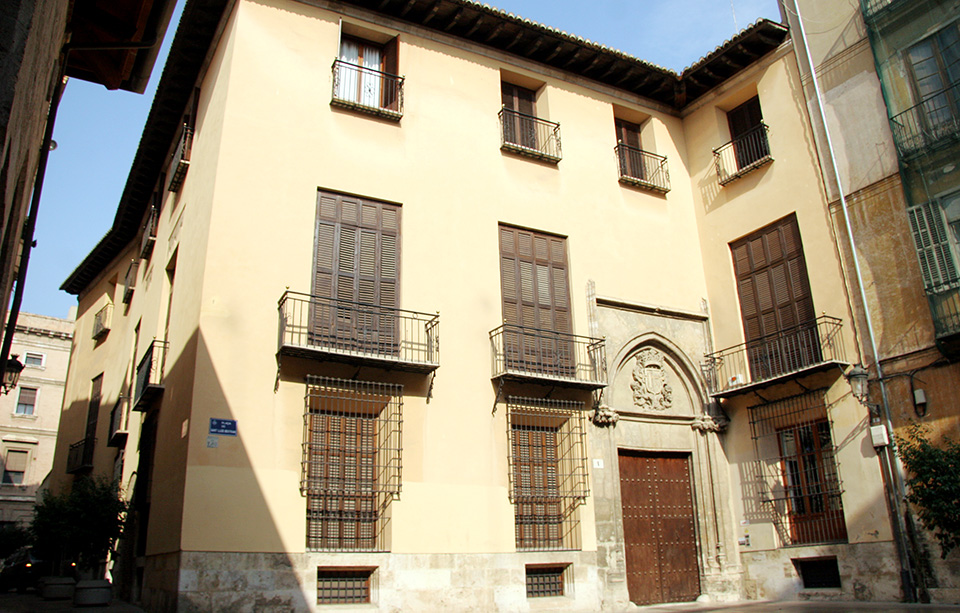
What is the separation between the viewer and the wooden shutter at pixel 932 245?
11883mm

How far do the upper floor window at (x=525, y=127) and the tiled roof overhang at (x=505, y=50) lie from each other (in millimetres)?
822

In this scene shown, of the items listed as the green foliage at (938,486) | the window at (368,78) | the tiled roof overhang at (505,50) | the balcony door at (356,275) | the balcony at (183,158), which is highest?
the tiled roof overhang at (505,50)

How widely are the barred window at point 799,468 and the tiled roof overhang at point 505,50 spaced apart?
7286 millimetres

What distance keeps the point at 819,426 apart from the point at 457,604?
288 inches

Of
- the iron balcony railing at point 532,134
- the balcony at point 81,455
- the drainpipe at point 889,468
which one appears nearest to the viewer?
the drainpipe at point 889,468

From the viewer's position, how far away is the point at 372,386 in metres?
12.0

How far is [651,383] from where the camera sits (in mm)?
15078

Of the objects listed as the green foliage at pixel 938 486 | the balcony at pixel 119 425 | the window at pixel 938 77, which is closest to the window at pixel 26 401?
the balcony at pixel 119 425

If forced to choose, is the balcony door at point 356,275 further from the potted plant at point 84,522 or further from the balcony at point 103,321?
the balcony at point 103,321

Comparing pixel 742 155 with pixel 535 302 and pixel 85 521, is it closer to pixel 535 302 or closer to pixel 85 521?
pixel 535 302

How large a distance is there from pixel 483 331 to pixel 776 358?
5763 mm

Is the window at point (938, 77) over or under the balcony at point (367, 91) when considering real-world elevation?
under

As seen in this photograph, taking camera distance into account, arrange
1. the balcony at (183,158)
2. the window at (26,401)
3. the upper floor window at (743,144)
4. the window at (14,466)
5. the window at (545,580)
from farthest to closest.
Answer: the window at (26,401)
the window at (14,466)
the upper floor window at (743,144)
the balcony at (183,158)
the window at (545,580)

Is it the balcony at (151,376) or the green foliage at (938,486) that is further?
the balcony at (151,376)
